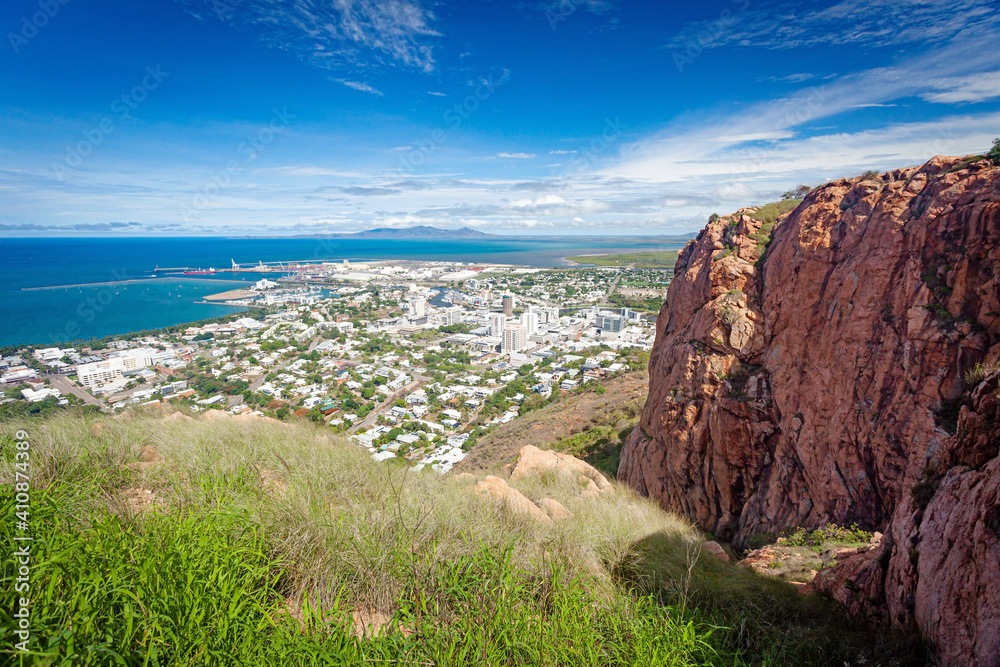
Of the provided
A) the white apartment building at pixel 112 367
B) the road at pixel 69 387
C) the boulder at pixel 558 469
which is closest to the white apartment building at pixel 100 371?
the white apartment building at pixel 112 367

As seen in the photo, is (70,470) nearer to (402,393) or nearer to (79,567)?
(79,567)

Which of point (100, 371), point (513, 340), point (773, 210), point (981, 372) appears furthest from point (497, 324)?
point (981, 372)

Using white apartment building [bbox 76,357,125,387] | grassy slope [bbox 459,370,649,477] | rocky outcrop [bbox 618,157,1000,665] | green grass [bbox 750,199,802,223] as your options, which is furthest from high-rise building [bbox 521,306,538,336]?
rocky outcrop [bbox 618,157,1000,665]

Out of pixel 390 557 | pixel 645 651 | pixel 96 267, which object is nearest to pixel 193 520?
pixel 390 557

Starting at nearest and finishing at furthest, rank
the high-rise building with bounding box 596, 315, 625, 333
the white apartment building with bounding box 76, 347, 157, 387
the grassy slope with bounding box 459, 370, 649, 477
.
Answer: the grassy slope with bounding box 459, 370, 649, 477 → the white apartment building with bounding box 76, 347, 157, 387 → the high-rise building with bounding box 596, 315, 625, 333

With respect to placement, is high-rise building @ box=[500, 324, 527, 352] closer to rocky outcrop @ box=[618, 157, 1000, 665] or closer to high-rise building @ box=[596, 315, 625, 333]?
high-rise building @ box=[596, 315, 625, 333]

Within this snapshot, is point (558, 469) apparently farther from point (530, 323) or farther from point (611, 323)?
point (530, 323)
